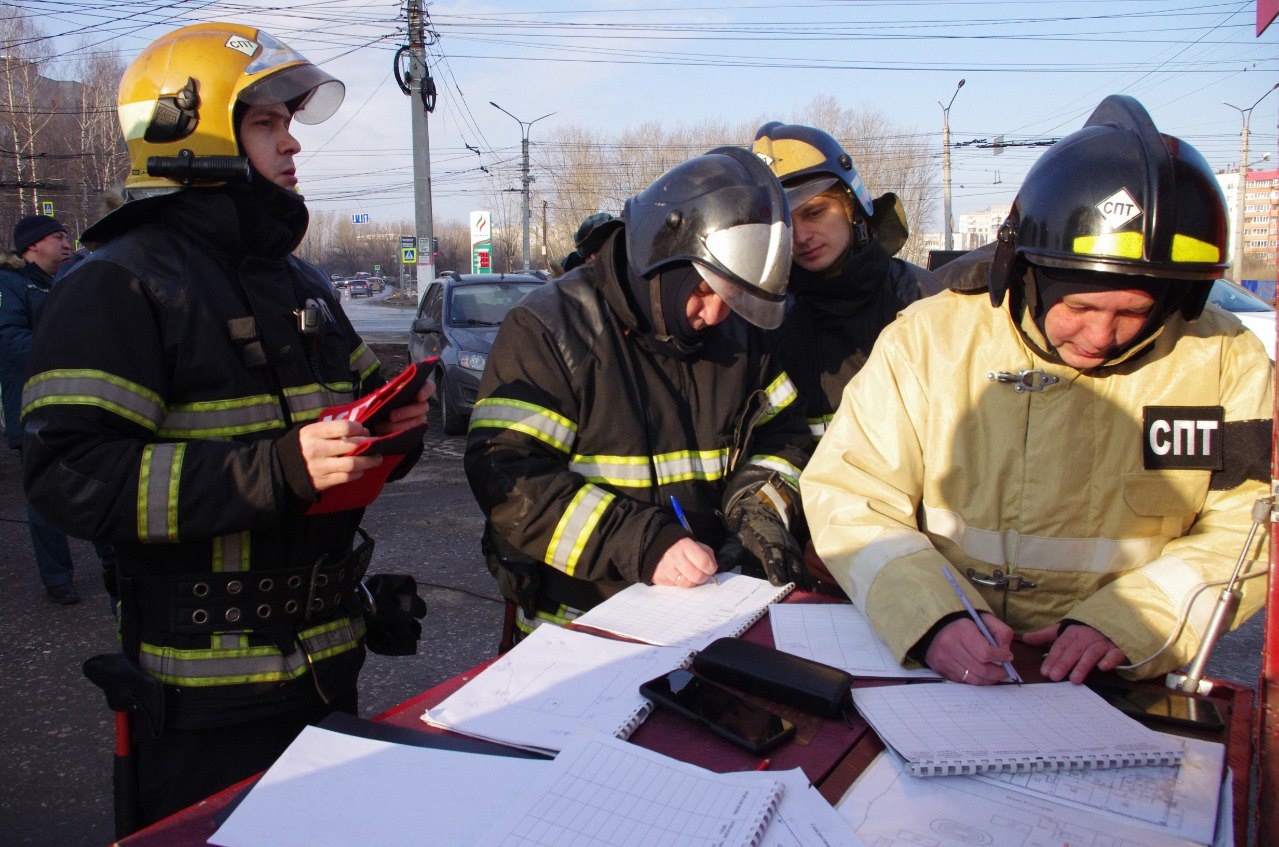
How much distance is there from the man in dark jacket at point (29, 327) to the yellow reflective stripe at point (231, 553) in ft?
12.4

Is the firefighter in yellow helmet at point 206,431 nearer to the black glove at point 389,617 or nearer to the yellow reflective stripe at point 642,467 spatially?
the black glove at point 389,617

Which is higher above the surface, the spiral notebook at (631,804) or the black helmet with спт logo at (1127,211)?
the black helmet with спт logo at (1127,211)

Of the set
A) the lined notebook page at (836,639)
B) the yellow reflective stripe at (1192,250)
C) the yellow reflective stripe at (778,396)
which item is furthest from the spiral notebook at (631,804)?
the yellow reflective stripe at (778,396)

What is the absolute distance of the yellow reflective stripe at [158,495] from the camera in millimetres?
1603

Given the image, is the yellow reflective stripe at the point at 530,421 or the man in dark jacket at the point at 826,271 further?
the man in dark jacket at the point at 826,271

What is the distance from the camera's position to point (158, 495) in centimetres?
161

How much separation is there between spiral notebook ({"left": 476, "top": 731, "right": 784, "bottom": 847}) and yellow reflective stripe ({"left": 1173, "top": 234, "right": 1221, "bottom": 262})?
1.15 m

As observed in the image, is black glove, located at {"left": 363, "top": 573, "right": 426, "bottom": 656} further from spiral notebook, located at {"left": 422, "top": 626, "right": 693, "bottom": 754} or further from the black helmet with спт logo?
the black helmet with спт logo

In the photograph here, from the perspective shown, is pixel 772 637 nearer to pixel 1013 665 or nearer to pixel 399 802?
pixel 1013 665

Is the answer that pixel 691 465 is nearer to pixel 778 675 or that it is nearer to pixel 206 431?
pixel 778 675

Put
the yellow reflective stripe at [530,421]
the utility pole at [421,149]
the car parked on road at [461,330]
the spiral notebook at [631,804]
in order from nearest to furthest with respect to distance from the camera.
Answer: the spiral notebook at [631,804] < the yellow reflective stripe at [530,421] < the car parked on road at [461,330] < the utility pole at [421,149]

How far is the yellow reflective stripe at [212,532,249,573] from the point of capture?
1.76 meters

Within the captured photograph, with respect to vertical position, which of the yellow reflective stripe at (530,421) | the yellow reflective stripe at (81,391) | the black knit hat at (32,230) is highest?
the black knit hat at (32,230)

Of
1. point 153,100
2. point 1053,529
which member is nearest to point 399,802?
point 1053,529
